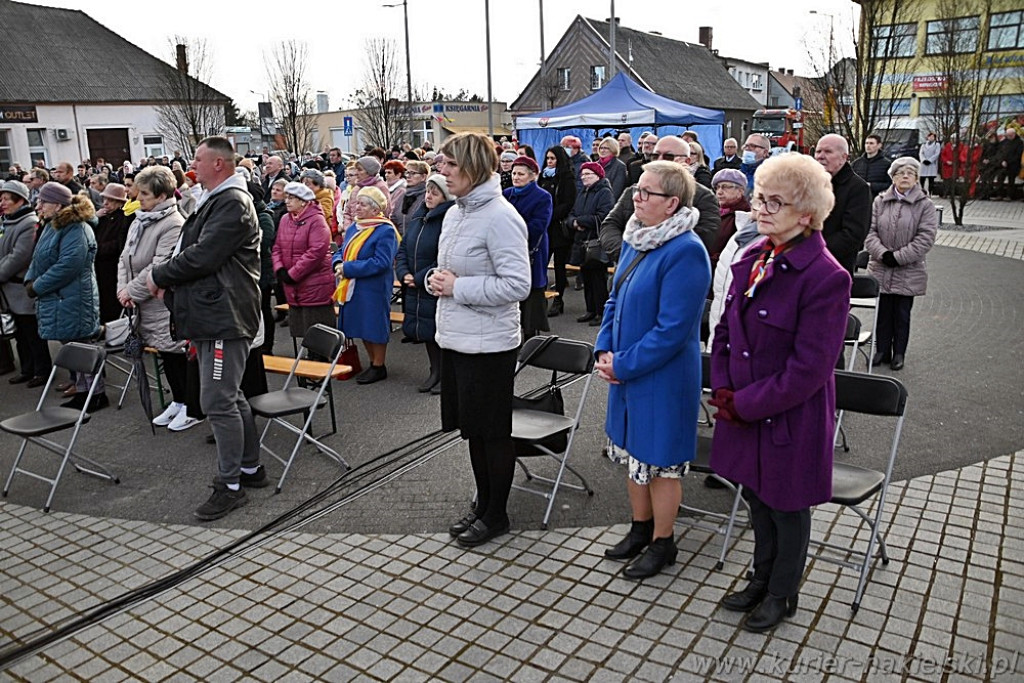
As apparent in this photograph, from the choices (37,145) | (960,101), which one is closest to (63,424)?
(960,101)

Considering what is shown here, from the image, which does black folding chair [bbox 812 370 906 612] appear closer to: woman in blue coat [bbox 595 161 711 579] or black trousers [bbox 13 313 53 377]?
woman in blue coat [bbox 595 161 711 579]

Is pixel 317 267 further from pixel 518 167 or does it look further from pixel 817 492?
pixel 817 492

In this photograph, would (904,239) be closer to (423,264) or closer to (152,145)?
(423,264)

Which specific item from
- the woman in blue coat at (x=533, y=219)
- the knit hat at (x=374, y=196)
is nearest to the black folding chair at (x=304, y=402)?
the knit hat at (x=374, y=196)

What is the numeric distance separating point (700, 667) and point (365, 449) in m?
3.37

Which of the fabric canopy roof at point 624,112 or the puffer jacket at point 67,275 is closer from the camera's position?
the puffer jacket at point 67,275

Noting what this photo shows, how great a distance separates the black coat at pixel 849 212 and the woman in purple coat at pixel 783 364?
3489 mm

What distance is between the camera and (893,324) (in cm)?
802

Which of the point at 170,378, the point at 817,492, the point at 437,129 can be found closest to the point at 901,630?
the point at 817,492

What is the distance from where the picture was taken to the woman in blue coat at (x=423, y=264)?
709cm

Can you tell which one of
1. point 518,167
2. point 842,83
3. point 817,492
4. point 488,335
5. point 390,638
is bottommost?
→ point 390,638

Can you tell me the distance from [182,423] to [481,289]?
12.2 feet

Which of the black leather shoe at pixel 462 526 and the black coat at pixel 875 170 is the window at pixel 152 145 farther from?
the black leather shoe at pixel 462 526

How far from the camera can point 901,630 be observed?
3.77 metres
